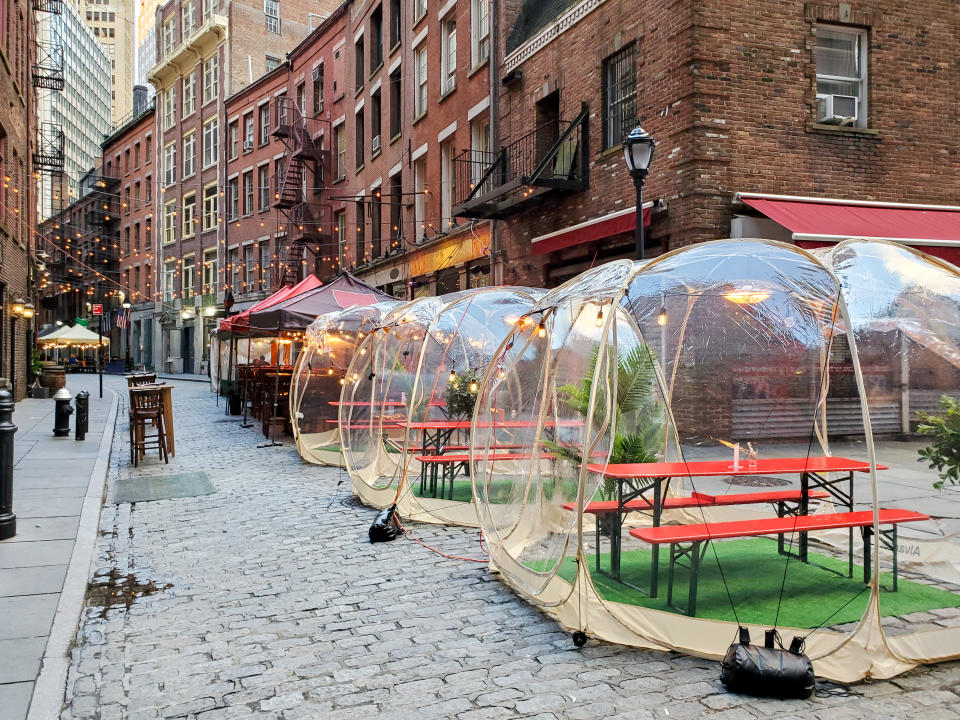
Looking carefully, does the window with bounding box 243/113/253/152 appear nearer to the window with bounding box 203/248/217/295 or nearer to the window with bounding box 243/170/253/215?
the window with bounding box 243/170/253/215

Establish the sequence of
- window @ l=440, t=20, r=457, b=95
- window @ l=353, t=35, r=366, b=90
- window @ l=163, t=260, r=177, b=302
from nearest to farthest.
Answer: window @ l=440, t=20, r=457, b=95, window @ l=353, t=35, r=366, b=90, window @ l=163, t=260, r=177, b=302

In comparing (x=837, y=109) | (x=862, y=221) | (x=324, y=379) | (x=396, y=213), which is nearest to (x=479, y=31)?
(x=396, y=213)

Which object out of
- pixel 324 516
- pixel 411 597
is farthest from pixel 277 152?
pixel 411 597

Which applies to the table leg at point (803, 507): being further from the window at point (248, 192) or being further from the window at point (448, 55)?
the window at point (248, 192)

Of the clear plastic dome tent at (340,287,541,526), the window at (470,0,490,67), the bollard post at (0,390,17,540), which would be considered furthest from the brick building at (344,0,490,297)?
the bollard post at (0,390,17,540)

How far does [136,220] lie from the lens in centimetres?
5416

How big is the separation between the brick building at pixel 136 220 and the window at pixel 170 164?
1.56m

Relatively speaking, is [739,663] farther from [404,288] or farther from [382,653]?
[404,288]

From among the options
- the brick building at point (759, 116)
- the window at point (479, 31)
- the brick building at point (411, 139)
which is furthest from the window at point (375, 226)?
A: the brick building at point (759, 116)

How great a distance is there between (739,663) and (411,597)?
248 centimetres

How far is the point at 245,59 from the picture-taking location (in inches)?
1702

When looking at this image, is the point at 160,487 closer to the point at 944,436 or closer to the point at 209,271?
the point at 944,436

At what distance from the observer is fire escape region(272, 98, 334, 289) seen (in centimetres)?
3353

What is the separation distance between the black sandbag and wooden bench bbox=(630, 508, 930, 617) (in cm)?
285
